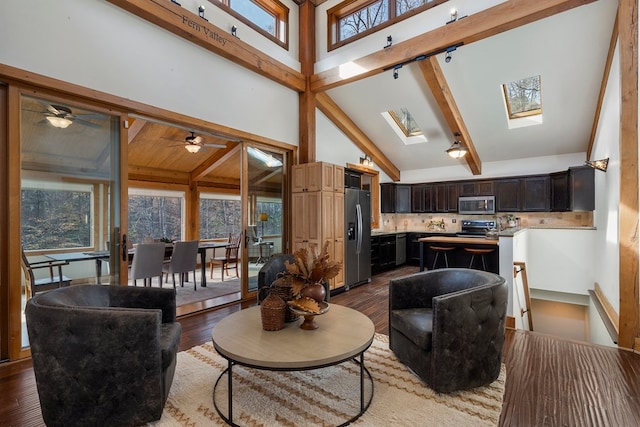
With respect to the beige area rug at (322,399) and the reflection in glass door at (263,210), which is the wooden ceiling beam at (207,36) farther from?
the beige area rug at (322,399)

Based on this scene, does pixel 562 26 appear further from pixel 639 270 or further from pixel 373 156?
pixel 373 156

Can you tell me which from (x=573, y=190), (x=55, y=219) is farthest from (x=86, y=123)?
(x=573, y=190)

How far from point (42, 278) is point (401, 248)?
6.77m

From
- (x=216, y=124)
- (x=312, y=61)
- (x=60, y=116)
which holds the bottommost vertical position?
(x=60, y=116)

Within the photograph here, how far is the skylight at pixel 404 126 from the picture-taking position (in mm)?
6488

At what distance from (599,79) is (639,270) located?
3240mm

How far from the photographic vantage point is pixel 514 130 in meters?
5.98

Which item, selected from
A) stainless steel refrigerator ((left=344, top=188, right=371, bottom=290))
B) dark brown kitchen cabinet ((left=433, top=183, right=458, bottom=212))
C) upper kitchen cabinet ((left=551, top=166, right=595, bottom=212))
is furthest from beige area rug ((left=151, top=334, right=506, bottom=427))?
dark brown kitchen cabinet ((left=433, top=183, right=458, bottom=212))

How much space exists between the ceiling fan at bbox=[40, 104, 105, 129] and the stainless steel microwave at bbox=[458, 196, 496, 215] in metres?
7.33

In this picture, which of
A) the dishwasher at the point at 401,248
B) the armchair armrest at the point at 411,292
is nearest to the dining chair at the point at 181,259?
the armchair armrest at the point at 411,292

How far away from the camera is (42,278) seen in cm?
289

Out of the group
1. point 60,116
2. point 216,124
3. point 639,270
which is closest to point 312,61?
point 216,124

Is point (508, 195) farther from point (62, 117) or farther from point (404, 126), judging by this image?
point (62, 117)

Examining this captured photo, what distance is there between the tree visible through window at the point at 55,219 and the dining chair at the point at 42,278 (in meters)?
0.15
